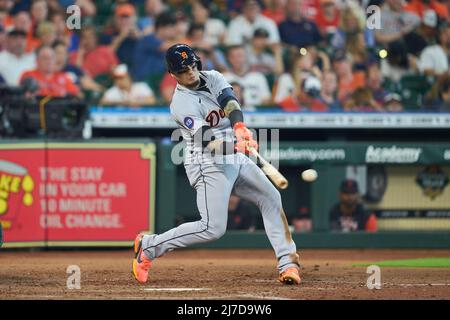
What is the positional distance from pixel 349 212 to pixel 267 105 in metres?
1.74

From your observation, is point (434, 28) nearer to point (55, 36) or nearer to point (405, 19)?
point (405, 19)

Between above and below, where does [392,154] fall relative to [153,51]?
below

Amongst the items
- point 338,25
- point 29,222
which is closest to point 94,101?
point 29,222

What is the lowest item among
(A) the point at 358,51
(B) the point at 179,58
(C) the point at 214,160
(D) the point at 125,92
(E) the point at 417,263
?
(E) the point at 417,263

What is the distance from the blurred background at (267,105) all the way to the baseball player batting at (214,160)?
4.11 metres

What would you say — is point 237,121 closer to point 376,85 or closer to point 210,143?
point 210,143

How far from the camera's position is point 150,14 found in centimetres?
1301

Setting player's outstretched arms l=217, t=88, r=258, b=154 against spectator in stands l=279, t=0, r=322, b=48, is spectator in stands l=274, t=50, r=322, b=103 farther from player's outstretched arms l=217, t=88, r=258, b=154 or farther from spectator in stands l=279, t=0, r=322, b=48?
player's outstretched arms l=217, t=88, r=258, b=154

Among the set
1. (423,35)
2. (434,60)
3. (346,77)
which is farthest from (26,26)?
(434,60)

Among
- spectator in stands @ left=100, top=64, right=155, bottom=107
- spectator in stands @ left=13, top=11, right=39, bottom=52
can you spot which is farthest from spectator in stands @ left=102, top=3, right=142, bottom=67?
spectator in stands @ left=13, top=11, right=39, bottom=52

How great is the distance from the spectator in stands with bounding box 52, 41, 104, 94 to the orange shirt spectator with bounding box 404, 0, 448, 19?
14.8 feet

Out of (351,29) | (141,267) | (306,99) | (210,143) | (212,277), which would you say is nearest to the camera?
(210,143)

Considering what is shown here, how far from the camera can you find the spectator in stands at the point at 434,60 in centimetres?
1254

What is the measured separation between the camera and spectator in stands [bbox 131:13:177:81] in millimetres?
12398
